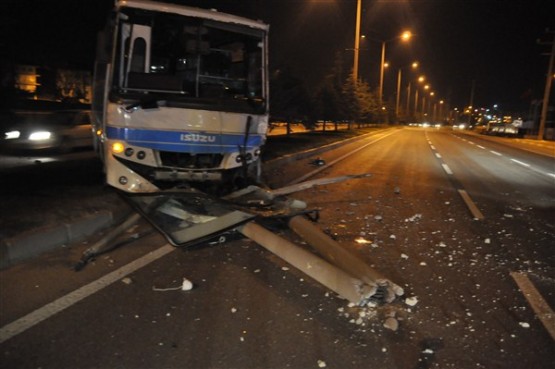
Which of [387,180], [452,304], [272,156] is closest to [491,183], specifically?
[387,180]

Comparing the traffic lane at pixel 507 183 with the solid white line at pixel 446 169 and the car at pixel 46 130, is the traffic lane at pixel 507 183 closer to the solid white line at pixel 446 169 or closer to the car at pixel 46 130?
the solid white line at pixel 446 169

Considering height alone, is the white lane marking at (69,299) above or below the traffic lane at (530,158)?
above

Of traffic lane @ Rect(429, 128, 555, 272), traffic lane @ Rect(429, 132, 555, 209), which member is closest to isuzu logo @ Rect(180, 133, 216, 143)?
traffic lane @ Rect(429, 128, 555, 272)

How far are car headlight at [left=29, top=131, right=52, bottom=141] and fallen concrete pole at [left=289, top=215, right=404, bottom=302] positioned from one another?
10882 mm

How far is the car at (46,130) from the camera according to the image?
14422 millimetres

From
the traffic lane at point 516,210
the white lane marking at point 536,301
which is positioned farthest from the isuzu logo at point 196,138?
the white lane marking at point 536,301

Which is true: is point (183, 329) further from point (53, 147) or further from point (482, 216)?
point (53, 147)

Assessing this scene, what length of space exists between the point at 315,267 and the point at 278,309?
2.78ft

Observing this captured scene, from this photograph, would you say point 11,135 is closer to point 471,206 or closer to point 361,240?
point 361,240

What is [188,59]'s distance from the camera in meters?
7.77

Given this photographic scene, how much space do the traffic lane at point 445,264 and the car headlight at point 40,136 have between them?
895cm

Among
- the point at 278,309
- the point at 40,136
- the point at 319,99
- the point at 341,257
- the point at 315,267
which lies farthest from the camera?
the point at 319,99

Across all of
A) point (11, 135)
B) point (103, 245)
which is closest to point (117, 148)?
point (103, 245)

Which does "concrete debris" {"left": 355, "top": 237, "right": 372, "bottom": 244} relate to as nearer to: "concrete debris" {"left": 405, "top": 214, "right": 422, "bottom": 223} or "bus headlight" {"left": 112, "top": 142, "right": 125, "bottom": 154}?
"concrete debris" {"left": 405, "top": 214, "right": 422, "bottom": 223}
